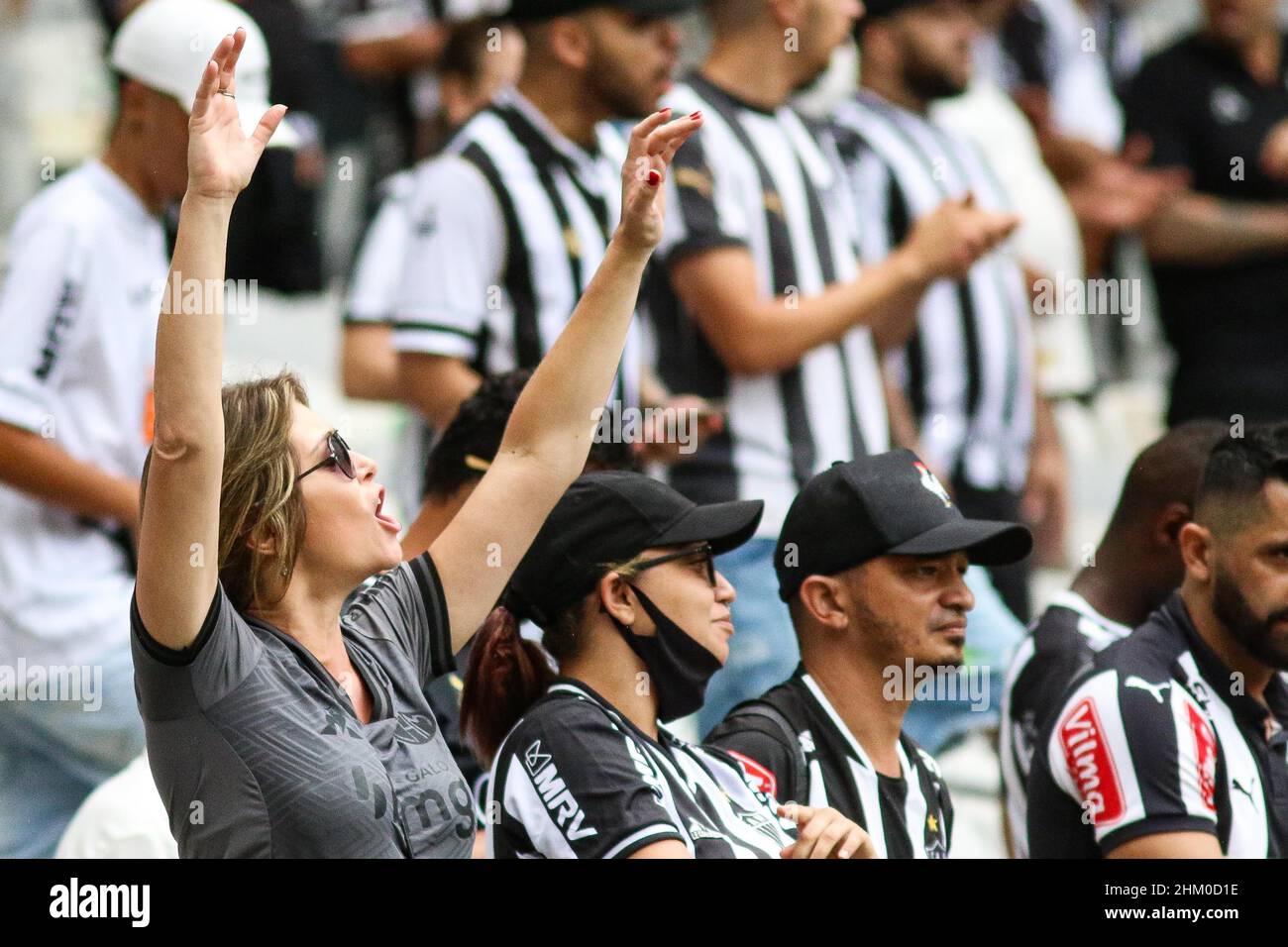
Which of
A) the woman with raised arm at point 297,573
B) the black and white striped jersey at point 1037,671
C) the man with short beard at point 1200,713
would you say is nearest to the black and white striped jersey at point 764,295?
the black and white striped jersey at point 1037,671

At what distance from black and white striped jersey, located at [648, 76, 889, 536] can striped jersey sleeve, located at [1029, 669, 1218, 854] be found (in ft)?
3.84

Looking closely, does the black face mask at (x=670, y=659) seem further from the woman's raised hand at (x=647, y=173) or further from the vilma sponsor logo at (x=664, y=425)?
the vilma sponsor logo at (x=664, y=425)

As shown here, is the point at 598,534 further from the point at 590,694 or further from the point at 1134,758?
the point at 1134,758

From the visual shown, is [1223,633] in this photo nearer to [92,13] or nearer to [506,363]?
[506,363]

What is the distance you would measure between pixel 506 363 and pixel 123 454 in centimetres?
88

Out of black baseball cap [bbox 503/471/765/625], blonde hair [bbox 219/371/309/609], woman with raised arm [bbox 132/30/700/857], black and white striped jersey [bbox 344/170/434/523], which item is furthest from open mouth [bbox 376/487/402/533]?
black and white striped jersey [bbox 344/170/434/523]

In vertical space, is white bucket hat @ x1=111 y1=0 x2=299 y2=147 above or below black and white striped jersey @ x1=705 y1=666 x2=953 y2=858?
above

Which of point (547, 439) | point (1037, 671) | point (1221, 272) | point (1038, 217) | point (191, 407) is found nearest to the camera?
point (191, 407)

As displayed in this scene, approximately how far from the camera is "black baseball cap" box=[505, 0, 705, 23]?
4.98 metres

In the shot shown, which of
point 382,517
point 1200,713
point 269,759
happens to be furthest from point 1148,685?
point 269,759

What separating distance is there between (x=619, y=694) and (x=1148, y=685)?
0.94 metres

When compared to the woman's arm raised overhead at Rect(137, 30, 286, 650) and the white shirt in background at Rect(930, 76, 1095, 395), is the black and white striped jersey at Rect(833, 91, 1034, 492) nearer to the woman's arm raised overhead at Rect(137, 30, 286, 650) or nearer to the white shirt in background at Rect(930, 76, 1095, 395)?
the white shirt in background at Rect(930, 76, 1095, 395)

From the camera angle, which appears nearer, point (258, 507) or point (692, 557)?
point (258, 507)

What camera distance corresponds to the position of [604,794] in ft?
10.1
